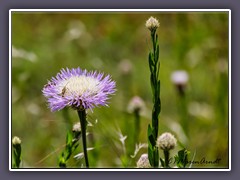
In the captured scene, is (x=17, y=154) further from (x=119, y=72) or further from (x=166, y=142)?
(x=119, y=72)

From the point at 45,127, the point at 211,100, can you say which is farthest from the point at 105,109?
the point at 211,100

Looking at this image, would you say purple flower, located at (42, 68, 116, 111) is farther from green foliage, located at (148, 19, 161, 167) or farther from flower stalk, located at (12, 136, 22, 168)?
flower stalk, located at (12, 136, 22, 168)

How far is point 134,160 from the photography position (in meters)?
2.94

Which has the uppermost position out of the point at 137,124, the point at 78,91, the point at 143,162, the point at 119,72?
the point at 119,72

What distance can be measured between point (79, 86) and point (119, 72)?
3.49 feet

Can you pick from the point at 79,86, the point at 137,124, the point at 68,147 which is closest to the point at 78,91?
the point at 79,86

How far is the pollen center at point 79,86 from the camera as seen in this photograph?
2486mm

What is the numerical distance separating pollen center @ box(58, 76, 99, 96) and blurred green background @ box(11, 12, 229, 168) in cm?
32

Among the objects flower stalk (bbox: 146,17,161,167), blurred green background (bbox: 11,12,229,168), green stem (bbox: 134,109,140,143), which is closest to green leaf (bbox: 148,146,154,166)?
flower stalk (bbox: 146,17,161,167)

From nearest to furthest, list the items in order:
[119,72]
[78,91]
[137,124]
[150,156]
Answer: [78,91] < [150,156] < [137,124] < [119,72]

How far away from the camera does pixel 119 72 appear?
3.56 metres

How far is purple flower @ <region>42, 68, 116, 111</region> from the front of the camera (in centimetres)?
246
